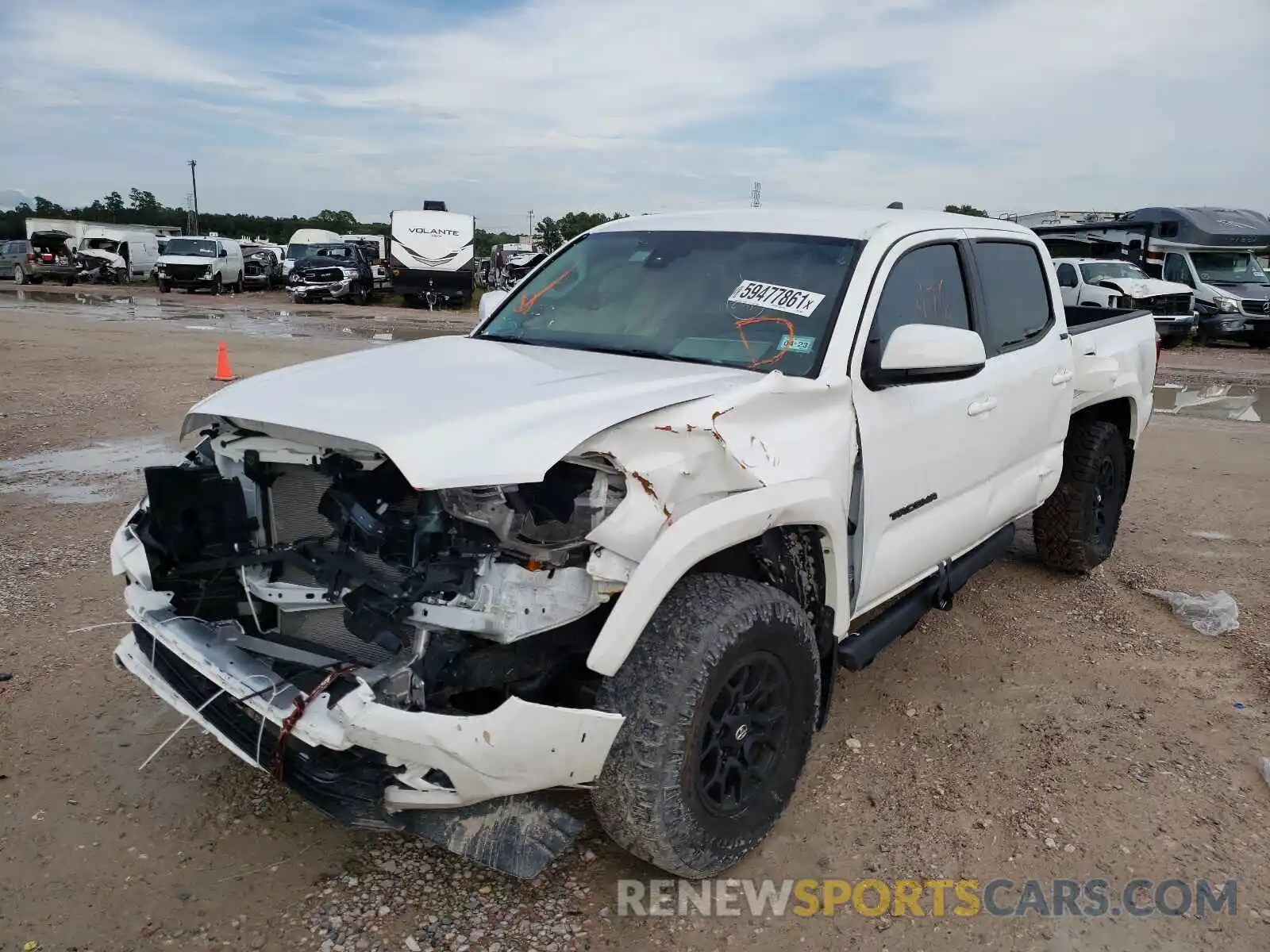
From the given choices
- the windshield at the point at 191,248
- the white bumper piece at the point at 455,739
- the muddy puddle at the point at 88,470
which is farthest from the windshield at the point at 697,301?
the windshield at the point at 191,248

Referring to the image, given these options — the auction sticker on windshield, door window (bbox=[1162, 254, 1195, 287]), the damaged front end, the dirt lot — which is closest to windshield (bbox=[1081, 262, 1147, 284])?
door window (bbox=[1162, 254, 1195, 287])

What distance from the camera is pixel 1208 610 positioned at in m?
4.85

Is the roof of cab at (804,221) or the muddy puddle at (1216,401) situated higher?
the roof of cab at (804,221)

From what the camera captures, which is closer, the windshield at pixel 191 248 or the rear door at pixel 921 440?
the rear door at pixel 921 440

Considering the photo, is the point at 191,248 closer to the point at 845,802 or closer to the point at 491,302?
the point at 491,302

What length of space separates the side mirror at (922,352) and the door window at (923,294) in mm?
105

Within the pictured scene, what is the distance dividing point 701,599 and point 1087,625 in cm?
308

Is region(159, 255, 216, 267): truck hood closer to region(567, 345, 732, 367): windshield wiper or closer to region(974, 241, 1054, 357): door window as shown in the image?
region(974, 241, 1054, 357): door window

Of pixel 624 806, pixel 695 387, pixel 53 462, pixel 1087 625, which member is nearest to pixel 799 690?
pixel 624 806

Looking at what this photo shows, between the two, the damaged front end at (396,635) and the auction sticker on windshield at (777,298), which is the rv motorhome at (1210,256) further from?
the damaged front end at (396,635)

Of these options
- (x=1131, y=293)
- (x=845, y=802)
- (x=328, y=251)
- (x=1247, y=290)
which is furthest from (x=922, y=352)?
(x=328, y=251)

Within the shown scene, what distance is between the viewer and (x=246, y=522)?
2.89m

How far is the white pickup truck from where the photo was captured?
2385mm

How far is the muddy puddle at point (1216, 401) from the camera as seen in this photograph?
37.2ft
